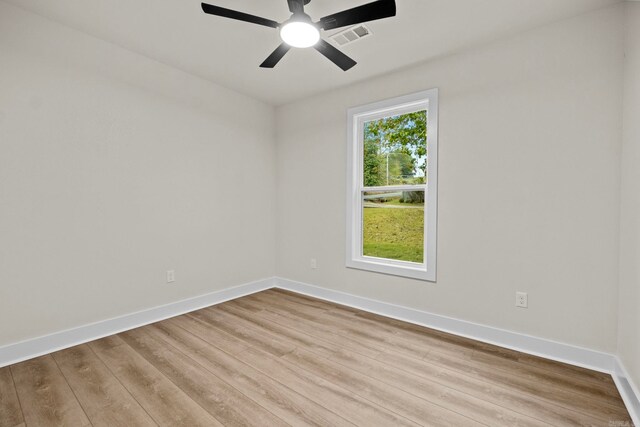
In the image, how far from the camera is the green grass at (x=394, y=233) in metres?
3.15

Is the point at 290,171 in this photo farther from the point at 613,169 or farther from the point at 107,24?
the point at 613,169

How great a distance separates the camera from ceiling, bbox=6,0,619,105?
213 cm

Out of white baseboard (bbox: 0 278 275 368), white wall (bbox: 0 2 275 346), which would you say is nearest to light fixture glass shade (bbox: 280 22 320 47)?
white wall (bbox: 0 2 275 346)

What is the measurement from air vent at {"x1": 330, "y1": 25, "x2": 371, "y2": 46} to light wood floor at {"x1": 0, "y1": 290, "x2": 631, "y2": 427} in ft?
8.54

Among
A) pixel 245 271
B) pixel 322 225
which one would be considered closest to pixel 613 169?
pixel 322 225

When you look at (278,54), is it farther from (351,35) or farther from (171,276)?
(171,276)

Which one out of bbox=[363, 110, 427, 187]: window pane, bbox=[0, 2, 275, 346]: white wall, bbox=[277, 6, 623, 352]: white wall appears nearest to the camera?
bbox=[277, 6, 623, 352]: white wall

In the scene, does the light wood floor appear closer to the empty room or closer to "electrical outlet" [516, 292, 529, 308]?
the empty room

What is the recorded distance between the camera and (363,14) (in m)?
1.71

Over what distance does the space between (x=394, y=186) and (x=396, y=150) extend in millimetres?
409

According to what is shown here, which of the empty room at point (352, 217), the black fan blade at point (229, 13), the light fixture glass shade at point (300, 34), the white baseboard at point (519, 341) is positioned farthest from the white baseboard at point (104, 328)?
the light fixture glass shade at point (300, 34)

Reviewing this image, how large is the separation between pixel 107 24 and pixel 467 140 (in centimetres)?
318

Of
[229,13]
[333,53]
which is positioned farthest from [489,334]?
[229,13]

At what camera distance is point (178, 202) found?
3.21 metres
